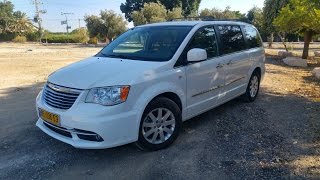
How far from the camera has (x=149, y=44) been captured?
17.1 ft

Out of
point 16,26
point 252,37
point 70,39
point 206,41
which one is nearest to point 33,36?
point 16,26

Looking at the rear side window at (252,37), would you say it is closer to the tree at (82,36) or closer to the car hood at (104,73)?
the car hood at (104,73)

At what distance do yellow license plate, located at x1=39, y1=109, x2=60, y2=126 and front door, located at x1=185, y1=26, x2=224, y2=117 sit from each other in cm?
194

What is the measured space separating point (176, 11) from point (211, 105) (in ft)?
117

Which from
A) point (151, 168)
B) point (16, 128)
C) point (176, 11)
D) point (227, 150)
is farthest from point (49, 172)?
point (176, 11)

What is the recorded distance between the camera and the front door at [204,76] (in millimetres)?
5055

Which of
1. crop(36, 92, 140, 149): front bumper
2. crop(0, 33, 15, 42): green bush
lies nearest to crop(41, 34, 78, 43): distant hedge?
crop(0, 33, 15, 42): green bush

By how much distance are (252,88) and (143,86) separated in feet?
12.3

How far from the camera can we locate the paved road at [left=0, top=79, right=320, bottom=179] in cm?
407

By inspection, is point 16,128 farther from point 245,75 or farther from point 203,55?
point 245,75

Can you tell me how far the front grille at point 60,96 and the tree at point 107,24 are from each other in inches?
1559

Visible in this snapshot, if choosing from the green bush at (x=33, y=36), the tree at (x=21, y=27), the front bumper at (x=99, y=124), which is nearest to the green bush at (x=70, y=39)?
the green bush at (x=33, y=36)

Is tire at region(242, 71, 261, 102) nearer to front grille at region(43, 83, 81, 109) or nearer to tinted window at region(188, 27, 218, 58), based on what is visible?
tinted window at region(188, 27, 218, 58)

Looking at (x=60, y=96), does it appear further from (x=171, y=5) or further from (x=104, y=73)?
(x=171, y=5)
